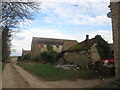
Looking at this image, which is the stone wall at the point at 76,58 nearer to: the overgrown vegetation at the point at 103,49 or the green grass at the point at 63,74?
the overgrown vegetation at the point at 103,49

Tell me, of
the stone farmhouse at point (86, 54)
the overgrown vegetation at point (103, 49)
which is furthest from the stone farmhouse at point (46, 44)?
the overgrown vegetation at point (103, 49)

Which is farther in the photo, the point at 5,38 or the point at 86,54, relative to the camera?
the point at 5,38

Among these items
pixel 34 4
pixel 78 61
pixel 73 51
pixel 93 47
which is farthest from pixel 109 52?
pixel 34 4

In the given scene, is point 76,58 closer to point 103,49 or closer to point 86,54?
point 86,54

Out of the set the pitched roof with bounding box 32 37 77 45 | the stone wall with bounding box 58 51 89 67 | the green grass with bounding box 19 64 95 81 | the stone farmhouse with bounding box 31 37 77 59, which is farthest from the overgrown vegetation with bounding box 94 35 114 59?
the pitched roof with bounding box 32 37 77 45

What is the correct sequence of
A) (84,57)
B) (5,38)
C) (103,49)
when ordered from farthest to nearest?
(5,38) < (84,57) < (103,49)

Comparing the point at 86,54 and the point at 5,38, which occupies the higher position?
the point at 5,38

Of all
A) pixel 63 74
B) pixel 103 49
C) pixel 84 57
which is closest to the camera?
pixel 63 74

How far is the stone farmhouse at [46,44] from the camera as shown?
44781mm

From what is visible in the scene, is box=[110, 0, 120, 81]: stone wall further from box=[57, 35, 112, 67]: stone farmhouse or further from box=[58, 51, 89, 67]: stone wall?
box=[58, 51, 89, 67]: stone wall

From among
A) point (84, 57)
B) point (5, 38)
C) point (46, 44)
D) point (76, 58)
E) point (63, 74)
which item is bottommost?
point (63, 74)

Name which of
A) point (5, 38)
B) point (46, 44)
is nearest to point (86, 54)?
point (5, 38)

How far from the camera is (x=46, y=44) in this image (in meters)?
45.9

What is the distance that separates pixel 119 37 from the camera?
27.4 feet
